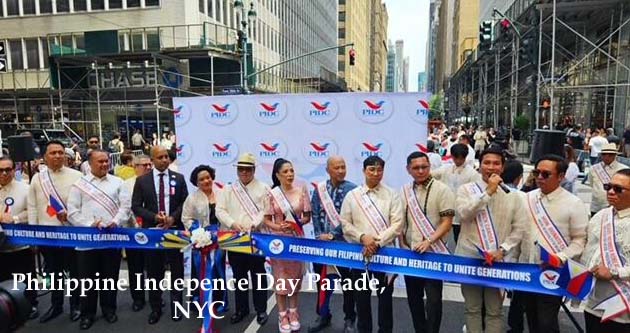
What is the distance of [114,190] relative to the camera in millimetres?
4840

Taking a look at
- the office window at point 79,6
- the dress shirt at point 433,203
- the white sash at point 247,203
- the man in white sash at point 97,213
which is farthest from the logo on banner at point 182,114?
the office window at point 79,6

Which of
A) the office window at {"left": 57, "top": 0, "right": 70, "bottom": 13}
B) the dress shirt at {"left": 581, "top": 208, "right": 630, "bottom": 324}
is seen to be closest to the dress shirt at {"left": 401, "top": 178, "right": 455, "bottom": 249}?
the dress shirt at {"left": 581, "top": 208, "right": 630, "bottom": 324}

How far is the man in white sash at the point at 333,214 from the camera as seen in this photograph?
443 cm

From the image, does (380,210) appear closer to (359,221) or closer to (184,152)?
(359,221)

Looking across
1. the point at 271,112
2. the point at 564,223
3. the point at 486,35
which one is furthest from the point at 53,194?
the point at 486,35

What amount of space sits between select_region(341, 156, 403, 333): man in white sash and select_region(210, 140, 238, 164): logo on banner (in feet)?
8.21

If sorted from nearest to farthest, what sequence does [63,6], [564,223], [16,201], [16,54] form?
[564,223] < [16,201] < [63,6] < [16,54]

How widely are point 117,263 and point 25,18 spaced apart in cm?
3170

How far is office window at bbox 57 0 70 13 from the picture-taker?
2919 centimetres

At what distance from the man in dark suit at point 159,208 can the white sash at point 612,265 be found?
3837mm

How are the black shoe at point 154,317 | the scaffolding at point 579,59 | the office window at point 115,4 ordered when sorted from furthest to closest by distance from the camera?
1. the office window at point 115,4
2. the scaffolding at point 579,59
3. the black shoe at point 154,317

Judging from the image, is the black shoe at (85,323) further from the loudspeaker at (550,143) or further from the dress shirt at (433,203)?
the loudspeaker at (550,143)

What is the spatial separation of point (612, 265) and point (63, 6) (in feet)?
110

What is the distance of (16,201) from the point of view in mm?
4938
